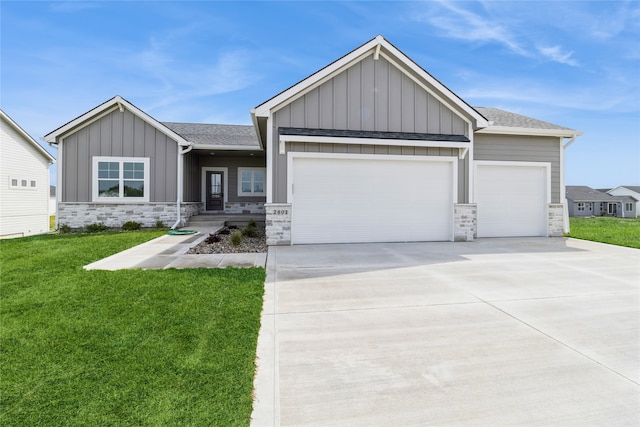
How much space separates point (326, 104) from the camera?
9.20 m

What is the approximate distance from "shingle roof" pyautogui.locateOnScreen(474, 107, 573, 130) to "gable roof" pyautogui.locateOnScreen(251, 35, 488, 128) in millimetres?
2148

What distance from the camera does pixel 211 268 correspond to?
19.3 ft

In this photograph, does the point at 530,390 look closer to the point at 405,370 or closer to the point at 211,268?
the point at 405,370

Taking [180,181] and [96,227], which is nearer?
[96,227]

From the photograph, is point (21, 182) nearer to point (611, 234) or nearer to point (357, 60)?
point (357, 60)

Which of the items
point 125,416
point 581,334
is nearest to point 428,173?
point 581,334

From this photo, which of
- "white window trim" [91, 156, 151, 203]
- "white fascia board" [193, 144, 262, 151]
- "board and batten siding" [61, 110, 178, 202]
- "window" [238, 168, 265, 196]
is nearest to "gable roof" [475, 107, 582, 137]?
"white fascia board" [193, 144, 262, 151]

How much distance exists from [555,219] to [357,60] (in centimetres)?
897

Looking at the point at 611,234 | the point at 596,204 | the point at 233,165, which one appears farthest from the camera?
the point at 596,204

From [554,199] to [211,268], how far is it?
11.9m

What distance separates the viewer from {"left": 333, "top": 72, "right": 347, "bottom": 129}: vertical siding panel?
9242 millimetres

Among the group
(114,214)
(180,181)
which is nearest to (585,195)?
(180,181)

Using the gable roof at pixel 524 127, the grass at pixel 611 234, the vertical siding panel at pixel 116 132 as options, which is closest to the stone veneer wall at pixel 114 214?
the vertical siding panel at pixel 116 132

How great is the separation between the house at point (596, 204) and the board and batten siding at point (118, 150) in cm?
5614
